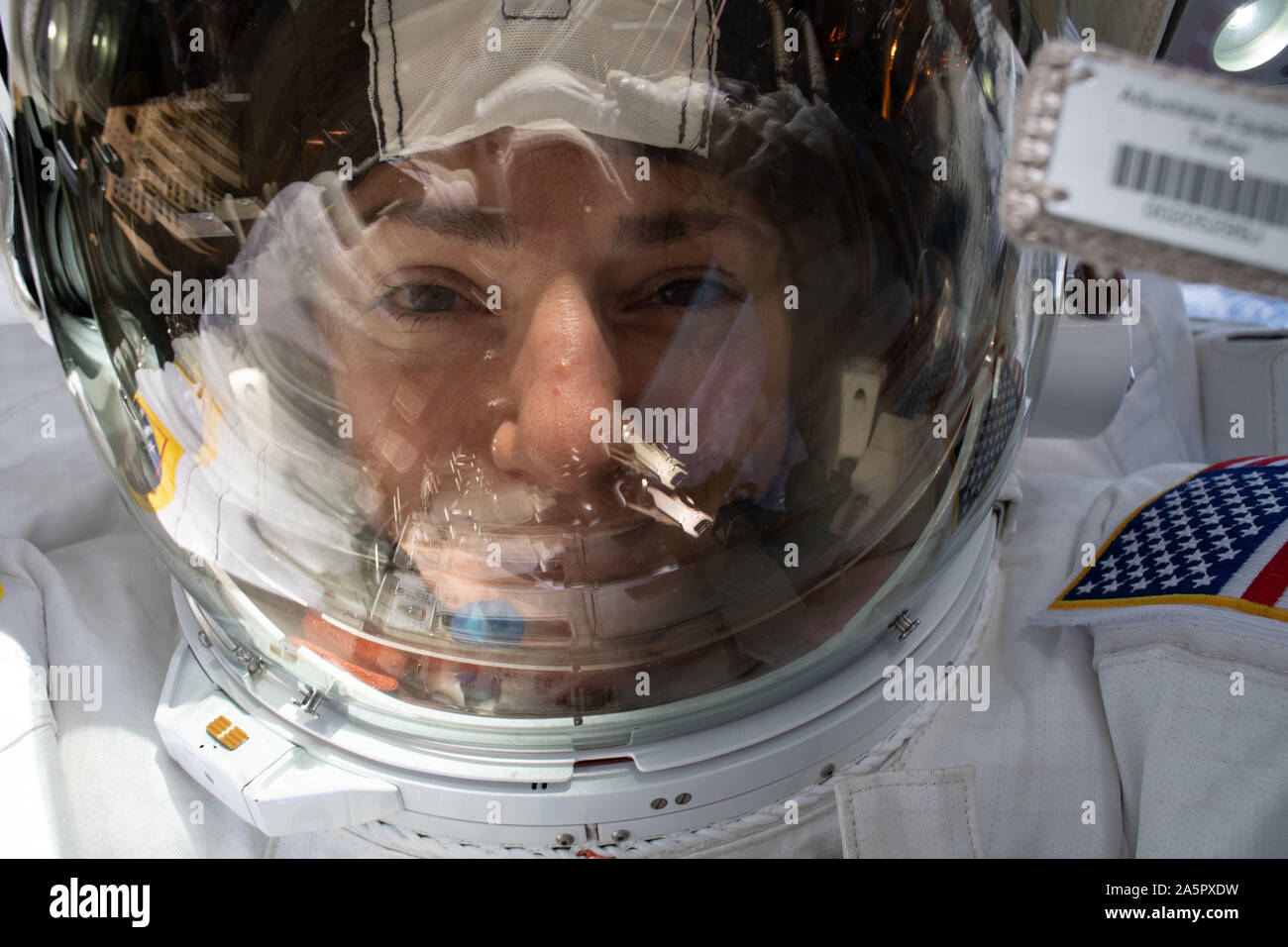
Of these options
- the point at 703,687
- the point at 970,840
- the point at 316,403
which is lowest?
the point at 970,840

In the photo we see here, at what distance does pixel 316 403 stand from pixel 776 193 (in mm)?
388

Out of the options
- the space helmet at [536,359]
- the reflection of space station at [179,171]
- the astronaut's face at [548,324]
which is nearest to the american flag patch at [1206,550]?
the space helmet at [536,359]

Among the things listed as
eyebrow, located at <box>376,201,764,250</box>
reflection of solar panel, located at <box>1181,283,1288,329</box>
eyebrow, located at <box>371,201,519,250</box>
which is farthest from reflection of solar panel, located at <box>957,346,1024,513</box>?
reflection of solar panel, located at <box>1181,283,1288,329</box>

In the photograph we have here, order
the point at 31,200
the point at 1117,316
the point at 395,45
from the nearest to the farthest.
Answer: the point at 395,45
the point at 31,200
the point at 1117,316

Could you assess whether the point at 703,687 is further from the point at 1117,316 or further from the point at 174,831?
the point at 1117,316

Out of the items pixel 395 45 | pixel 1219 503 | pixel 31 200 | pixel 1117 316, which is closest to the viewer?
pixel 395 45

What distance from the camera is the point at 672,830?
2.40 feet

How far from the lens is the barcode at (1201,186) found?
240 mm

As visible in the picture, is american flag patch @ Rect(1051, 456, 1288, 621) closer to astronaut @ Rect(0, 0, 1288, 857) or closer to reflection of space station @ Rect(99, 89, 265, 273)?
astronaut @ Rect(0, 0, 1288, 857)

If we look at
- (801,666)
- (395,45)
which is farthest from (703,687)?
(395,45)

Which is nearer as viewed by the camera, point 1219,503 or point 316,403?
point 316,403

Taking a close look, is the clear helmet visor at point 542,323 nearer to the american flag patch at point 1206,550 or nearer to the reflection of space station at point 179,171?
the reflection of space station at point 179,171

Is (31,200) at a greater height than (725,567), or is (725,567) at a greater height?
(31,200)

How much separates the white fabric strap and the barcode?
59 cm
